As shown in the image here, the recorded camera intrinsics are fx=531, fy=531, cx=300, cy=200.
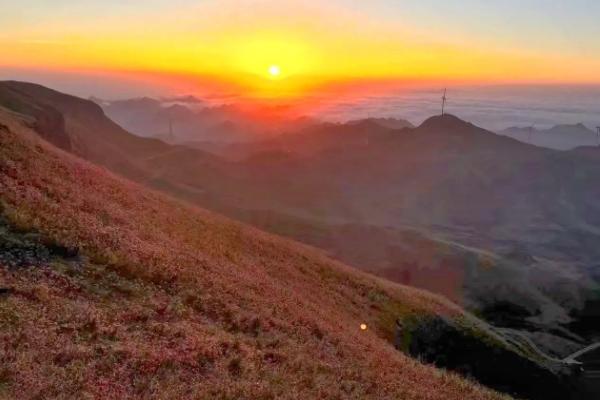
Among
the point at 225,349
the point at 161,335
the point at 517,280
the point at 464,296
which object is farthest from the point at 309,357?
the point at 517,280

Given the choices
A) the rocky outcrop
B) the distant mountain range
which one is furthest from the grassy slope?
the distant mountain range

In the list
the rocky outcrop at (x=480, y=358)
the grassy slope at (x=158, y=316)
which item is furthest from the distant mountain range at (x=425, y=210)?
the grassy slope at (x=158, y=316)

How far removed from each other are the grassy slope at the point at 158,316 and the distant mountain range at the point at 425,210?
51.0m

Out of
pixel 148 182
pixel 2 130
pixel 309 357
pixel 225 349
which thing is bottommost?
pixel 148 182

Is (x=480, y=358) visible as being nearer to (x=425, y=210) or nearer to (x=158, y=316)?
(x=158, y=316)

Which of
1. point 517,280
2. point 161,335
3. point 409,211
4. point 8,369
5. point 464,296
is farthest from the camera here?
point 409,211

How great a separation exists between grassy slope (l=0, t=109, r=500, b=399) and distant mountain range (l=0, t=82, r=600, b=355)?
51.0 meters

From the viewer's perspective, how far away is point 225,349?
16.9m

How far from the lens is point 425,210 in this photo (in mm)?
173625

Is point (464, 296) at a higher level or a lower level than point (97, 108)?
lower

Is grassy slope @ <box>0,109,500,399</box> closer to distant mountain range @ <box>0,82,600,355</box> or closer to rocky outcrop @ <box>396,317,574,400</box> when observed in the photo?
rocky outcrop @ <box>396,317,574,400</box>

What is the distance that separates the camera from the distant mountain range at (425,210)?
87750mm

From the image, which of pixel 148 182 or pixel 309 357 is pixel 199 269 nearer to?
pixel 309 357

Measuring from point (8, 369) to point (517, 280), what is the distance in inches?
3698
